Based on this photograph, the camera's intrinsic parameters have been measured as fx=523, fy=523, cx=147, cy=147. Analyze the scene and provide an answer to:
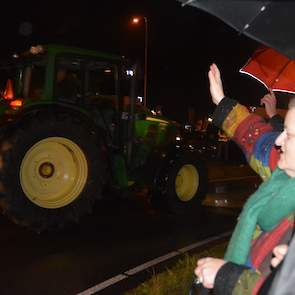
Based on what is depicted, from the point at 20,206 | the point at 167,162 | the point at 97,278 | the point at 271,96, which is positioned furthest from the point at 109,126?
the point at 271,96

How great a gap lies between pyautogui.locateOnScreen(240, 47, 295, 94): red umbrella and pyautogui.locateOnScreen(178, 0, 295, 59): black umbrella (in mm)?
1527

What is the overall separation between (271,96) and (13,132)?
12.7ft

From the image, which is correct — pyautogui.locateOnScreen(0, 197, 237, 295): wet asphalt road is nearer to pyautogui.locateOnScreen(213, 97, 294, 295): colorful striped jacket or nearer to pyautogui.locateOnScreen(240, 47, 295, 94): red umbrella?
pyautogui.locateOnScreen(240, 47, 295, 94): red umbrella

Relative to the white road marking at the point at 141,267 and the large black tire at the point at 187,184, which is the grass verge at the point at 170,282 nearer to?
the white road marking at the point at 141,267

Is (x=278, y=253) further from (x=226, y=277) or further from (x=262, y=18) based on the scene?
(x=262, y=18)

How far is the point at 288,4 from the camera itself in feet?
5.59

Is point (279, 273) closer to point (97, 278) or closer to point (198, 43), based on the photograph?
point (97, 278)

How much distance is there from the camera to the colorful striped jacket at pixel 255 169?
1.85 m

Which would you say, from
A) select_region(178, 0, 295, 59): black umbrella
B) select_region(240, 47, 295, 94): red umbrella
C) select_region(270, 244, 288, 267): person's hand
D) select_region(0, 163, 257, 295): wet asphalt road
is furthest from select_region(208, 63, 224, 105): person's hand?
select_region(0, 163, 257, 295): wet asphalt road

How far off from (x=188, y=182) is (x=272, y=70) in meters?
5.39

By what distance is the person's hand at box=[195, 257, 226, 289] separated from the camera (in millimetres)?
1919

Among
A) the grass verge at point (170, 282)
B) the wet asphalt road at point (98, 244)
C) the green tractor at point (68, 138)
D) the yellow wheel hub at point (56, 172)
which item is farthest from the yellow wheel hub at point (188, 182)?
the grass verge at point (170, 282)

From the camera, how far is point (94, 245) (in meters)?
6.26

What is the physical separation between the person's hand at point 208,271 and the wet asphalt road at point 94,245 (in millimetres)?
3071
